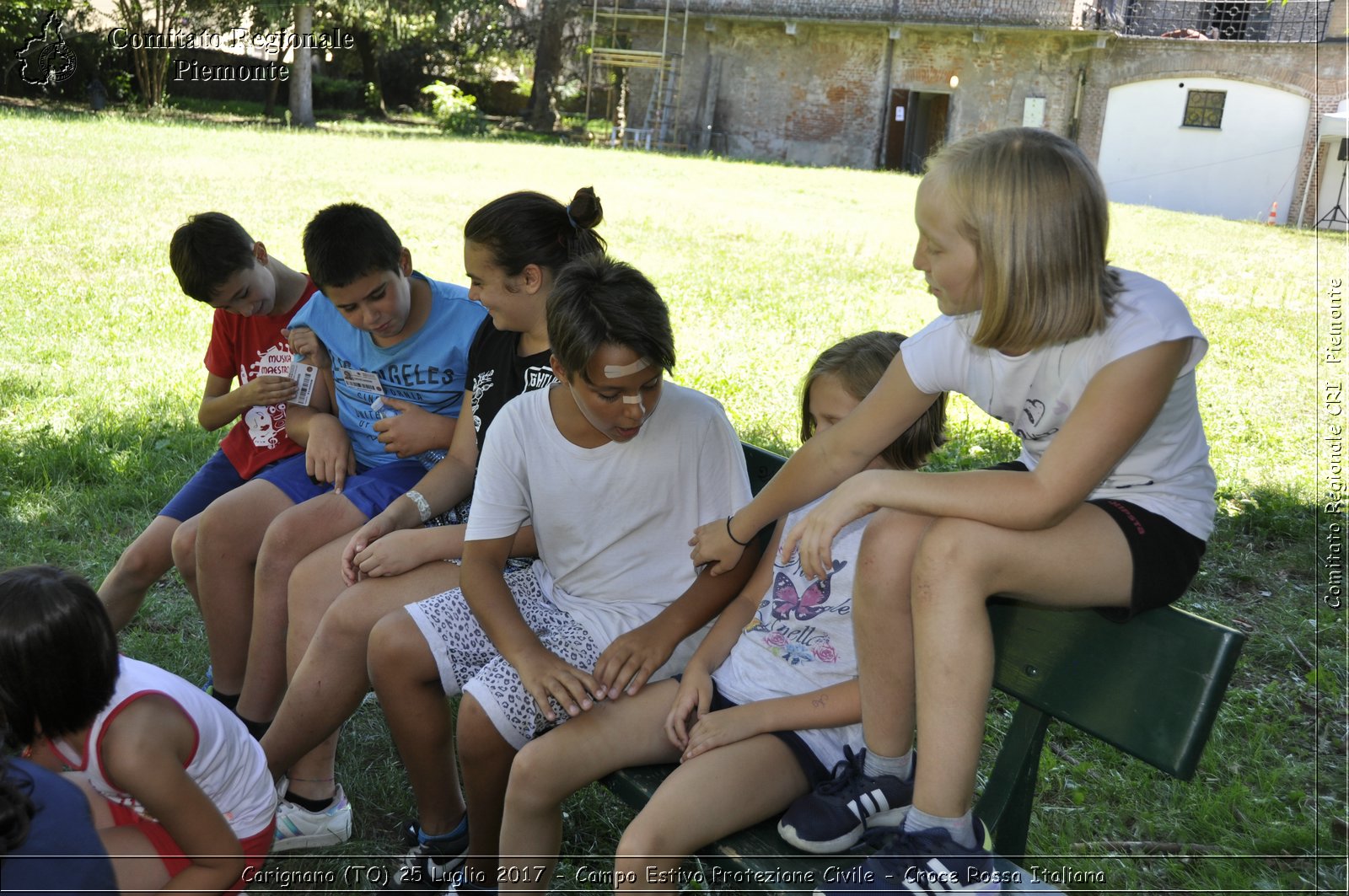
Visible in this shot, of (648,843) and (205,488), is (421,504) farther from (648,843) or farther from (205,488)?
(648,843)

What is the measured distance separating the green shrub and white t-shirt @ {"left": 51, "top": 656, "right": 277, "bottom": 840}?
29.3 meters

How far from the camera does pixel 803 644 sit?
2348mm

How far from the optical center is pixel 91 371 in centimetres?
657

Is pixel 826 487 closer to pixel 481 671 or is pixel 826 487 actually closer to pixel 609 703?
pixel 609 703

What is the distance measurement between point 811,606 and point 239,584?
1692 millimetres

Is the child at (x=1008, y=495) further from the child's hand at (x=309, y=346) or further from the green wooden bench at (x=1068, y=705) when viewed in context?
the child's hand at (x=309, y=346)

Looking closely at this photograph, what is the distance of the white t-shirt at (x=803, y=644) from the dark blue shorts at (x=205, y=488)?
1757 mm

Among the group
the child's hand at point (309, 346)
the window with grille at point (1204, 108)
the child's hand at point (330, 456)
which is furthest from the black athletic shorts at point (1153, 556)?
the window with grille at point (1204, 108)

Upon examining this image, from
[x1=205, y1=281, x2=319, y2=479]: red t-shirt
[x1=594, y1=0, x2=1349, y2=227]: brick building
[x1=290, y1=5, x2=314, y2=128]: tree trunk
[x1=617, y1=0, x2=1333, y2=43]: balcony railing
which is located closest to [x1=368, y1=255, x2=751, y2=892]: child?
[x1=205, y1=281, x2=319, y2=479]: red t-shirt

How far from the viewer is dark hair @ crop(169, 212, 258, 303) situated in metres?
3.29

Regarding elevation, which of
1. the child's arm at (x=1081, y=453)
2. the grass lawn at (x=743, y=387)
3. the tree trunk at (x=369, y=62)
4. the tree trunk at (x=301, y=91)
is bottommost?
the grass lawn at (x=743, y=387)

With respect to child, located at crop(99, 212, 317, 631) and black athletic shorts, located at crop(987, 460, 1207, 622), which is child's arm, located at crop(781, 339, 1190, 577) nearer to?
black athletic shorts, located at crop(987, 460, 1207, 622)

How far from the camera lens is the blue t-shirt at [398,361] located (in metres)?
3.27

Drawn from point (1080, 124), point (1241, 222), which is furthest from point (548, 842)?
point (1080, 124)
